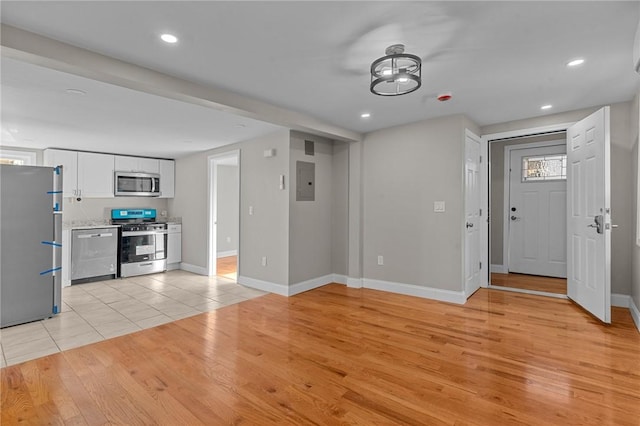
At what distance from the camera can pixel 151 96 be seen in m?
2.96

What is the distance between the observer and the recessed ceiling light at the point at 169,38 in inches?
81.1

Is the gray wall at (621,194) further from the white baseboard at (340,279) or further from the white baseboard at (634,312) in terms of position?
the white baseboard at (340,279)

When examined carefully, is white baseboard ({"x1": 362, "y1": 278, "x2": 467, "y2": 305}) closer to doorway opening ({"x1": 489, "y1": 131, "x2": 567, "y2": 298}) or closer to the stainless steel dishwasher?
doorway opening ({"x1": 489, "y1": 131, "x2": 567, "y2": 298})

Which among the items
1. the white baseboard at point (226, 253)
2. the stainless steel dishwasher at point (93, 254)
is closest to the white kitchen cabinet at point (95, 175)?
the stainless steel dishwasher at point (93, 254)

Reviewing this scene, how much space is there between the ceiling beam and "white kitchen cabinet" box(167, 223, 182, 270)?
12.2ft

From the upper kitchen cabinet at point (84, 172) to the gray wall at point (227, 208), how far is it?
2.48 meters

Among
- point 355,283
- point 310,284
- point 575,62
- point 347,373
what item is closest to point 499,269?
point 355,283

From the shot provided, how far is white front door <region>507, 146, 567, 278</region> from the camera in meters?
5.14

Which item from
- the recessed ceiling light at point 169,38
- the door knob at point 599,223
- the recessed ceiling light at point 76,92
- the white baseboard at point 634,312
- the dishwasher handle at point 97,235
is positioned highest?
the recessed ceiling light at point 169,38

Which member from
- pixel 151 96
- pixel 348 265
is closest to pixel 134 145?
pixel 151 96

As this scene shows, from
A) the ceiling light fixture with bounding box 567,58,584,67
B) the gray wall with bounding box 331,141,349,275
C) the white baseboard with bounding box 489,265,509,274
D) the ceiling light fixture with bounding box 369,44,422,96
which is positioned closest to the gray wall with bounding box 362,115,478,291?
the gray wall with bounding box 331,141,349,275

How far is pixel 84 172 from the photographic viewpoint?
5.43 meters

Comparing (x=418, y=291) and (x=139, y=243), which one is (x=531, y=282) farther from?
(x=139, y=243)

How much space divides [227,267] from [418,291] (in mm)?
3931
